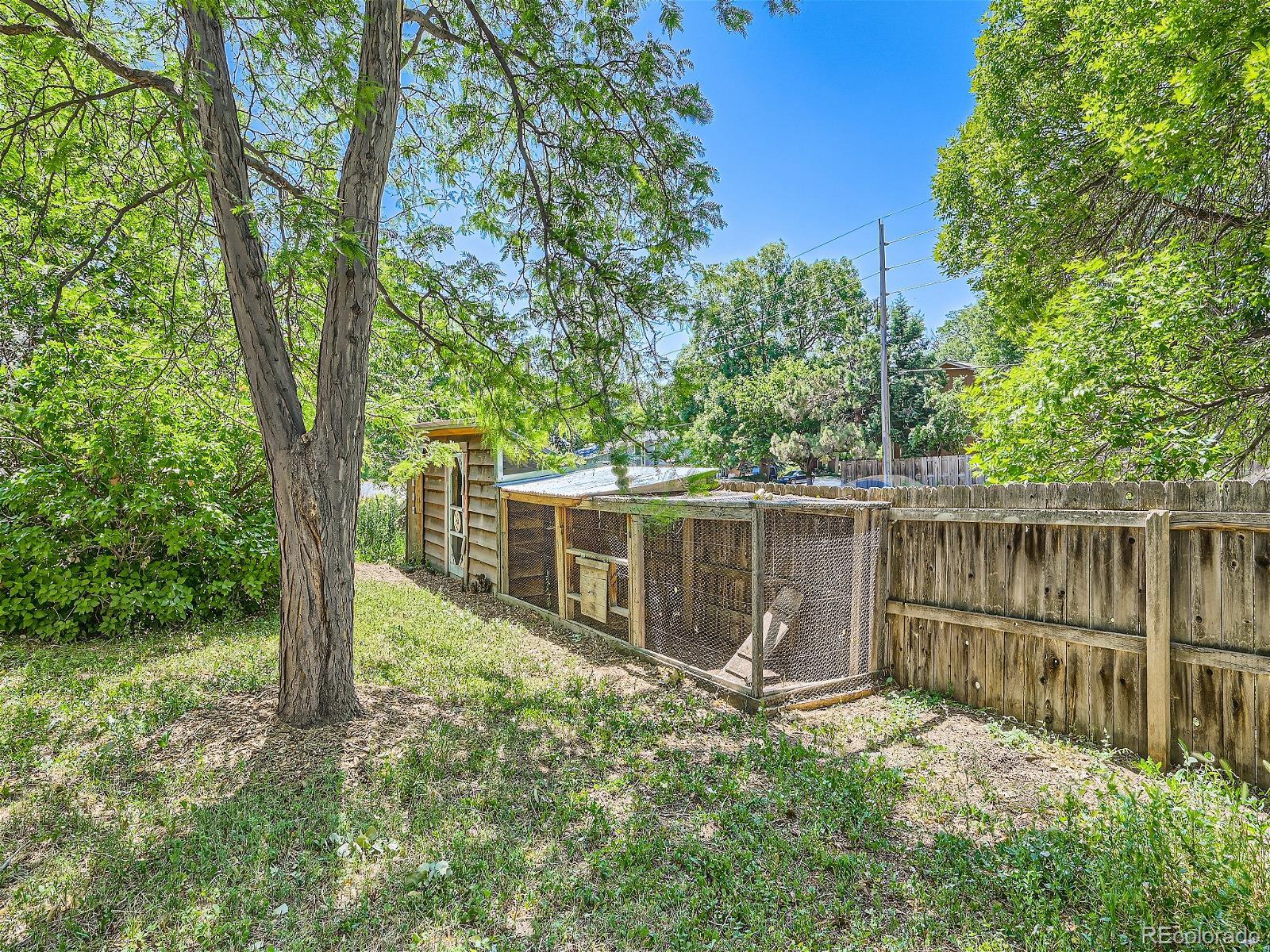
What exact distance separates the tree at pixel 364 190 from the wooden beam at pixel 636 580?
2.00 m

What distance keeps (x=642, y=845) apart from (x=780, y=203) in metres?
12.0

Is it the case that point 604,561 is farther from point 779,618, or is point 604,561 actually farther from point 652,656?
point 779,618

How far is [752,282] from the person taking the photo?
2458 centimetres

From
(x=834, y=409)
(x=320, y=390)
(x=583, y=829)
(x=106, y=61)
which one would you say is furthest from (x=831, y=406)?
(x=106, y=61)

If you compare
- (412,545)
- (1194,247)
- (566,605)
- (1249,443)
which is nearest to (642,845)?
(566,605)

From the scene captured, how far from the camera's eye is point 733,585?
5789 millimetres

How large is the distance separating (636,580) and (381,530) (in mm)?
9402

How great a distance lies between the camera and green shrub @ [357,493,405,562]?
40.3 ft

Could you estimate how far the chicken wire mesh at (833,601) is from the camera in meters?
4.57

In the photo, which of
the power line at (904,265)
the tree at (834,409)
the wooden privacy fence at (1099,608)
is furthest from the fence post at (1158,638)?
the tree at (834,409)

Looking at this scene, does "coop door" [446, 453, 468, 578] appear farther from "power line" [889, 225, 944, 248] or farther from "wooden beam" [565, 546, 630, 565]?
"power line" [889, 225, 944, 248]

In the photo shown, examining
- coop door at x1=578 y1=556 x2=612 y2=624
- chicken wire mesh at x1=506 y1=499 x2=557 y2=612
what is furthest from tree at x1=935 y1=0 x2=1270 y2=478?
chicken wire mesh at x1=506 y1=499 x2=557 y2=612

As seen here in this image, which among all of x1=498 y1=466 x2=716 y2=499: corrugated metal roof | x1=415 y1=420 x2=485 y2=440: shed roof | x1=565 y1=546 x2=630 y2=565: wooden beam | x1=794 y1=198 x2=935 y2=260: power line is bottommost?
x1=565 y1=546 x2=630 y2=565: wooden beam

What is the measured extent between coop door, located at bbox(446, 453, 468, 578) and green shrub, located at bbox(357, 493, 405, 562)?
3.28 m
